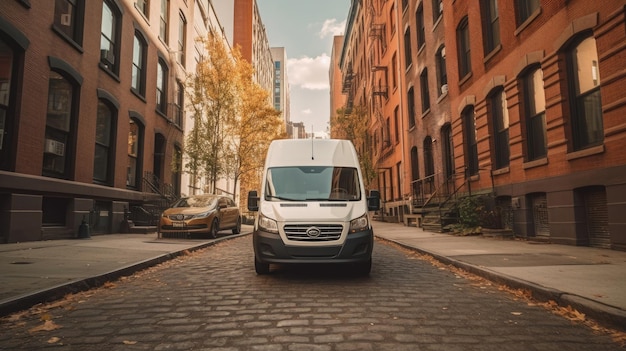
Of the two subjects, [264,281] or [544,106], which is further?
[544,106]

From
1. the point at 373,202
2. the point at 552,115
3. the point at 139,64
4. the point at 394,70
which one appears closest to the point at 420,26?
the point at 394,70

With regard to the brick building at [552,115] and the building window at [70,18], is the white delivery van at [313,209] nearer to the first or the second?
the brick building at [552,115]

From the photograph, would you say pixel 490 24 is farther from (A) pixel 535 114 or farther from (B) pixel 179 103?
(B) pixel 179 103

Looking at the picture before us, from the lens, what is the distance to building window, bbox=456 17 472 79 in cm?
1656

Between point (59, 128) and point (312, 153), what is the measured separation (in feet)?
30.3

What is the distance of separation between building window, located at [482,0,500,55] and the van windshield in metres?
9.88

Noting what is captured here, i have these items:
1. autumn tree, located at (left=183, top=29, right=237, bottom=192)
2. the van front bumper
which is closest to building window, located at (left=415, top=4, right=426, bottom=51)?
autumn tree, located at (left=183, top=29, right=237, bottom=192)

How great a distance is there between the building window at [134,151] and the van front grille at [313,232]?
13.6 meters

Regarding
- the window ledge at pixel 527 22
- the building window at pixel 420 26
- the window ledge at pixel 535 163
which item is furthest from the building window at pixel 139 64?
the window ledge at pixel 535 163

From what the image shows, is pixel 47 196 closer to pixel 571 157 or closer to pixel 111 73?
pixel 111 73

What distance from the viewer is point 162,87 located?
21.4m

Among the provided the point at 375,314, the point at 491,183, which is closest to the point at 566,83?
the point at 491,183

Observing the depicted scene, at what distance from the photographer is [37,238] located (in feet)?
36.7

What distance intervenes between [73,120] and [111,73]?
120 inches
